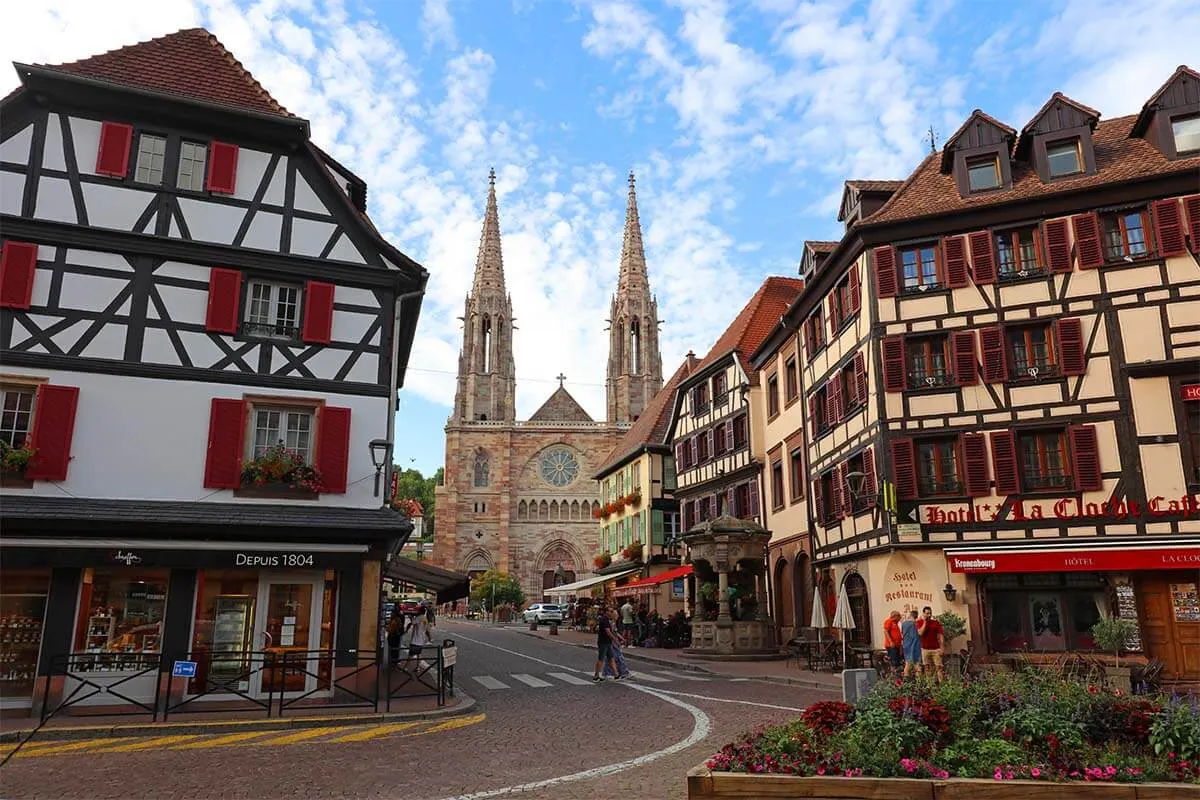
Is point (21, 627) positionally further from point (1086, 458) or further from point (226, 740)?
point (1086, 458)

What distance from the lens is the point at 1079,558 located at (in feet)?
55.1

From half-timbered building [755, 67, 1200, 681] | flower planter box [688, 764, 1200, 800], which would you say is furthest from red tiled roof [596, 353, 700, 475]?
flower planter box [688, 764, 1200, 800]

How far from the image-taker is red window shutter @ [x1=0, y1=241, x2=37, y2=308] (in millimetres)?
13844

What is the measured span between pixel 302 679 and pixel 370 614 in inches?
58.2

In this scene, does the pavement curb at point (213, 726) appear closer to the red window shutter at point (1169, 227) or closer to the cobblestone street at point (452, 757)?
the cobblestone street at point (452, 757)

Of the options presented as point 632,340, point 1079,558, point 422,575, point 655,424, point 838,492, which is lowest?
point 422,575

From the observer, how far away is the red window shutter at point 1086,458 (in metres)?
17.3

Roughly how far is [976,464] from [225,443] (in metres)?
14.9

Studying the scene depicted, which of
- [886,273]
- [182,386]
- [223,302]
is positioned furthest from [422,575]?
[886,273]

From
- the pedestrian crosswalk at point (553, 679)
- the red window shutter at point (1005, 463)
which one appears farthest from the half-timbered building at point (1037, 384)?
the pedestrian crosswalk at point (553, 679)

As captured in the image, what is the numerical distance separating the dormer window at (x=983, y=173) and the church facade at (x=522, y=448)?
5536 cm

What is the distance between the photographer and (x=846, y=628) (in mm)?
19656

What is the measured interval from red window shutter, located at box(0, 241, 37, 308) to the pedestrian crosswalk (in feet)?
35.2

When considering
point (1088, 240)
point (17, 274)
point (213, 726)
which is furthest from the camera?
point (1088, 240)
